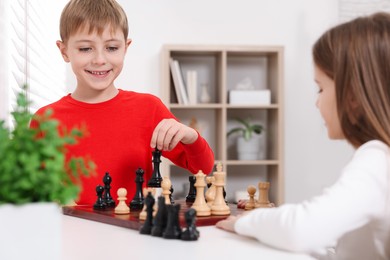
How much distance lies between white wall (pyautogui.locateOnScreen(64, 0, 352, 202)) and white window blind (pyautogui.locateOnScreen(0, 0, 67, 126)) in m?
0.70

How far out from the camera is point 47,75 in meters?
3.70

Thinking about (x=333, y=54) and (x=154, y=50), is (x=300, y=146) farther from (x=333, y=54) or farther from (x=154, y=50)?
(x=333, y=54)

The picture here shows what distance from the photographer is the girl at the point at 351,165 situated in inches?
40.1

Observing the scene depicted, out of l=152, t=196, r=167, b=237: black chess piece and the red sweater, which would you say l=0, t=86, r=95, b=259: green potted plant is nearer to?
l=152, t=196, r=167, b=237: black chess piece

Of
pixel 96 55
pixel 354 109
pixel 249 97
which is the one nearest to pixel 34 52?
pixel 96 55

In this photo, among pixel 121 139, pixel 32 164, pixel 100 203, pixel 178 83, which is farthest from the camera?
pixel 178 83

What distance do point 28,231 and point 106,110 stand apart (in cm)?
122

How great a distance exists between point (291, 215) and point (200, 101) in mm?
3556

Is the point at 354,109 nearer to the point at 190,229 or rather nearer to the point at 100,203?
the point at 190,229

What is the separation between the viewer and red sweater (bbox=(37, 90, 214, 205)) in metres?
1.94

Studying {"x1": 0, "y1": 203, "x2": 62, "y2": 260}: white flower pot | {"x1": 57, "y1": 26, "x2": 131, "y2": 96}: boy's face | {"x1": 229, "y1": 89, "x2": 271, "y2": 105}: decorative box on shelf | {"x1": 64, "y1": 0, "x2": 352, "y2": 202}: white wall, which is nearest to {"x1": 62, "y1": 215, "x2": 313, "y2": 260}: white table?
{"x1": 0, "y1": 203, "x2": 62, "y2": 260}: white flower pot

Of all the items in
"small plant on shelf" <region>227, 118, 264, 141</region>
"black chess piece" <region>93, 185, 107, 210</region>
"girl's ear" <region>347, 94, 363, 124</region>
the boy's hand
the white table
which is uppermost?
"small plant on shelf" <region>227, 118, 264, 141</region>

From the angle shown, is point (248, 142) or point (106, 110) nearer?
point (106, 110)

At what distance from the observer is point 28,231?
854mm
